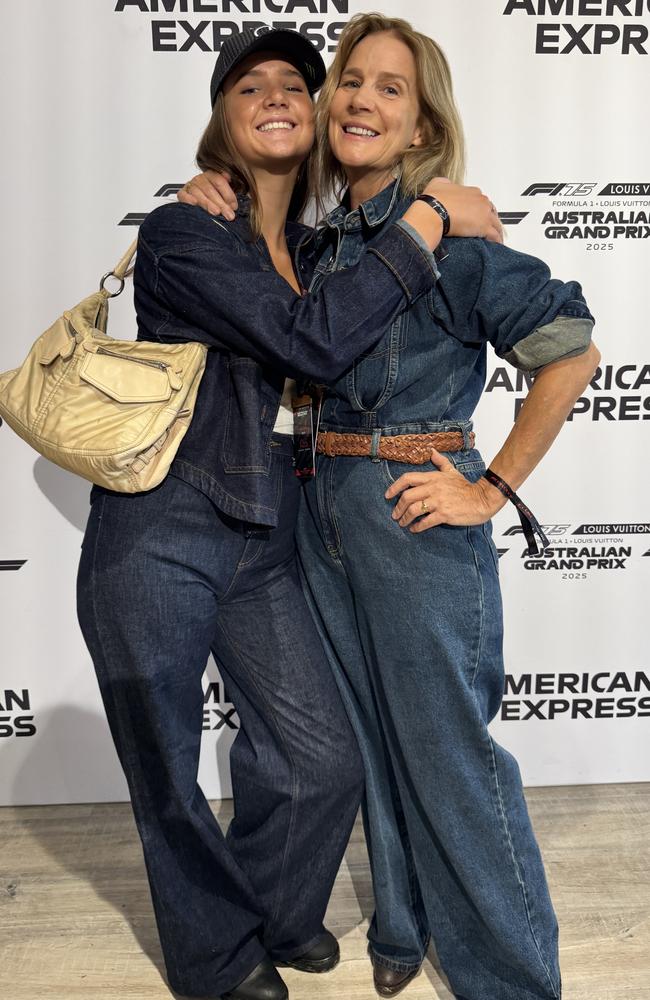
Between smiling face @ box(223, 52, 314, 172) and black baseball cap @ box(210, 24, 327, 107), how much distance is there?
3cm

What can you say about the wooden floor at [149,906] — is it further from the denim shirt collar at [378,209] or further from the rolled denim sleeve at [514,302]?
the denim shirt collar at [378,209]

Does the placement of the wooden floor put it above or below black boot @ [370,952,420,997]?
below

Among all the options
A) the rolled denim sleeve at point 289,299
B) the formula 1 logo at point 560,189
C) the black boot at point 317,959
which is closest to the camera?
the rolled denim sleeve at point 289,299

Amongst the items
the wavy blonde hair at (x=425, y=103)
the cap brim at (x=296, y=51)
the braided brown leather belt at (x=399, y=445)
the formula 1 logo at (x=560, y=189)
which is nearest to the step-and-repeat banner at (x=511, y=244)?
the formula 1 logo at (x=560, y=189)

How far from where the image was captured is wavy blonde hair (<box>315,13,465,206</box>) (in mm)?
1664

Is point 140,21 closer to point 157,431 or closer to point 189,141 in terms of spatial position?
point 189,141

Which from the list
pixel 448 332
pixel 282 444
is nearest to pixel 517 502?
pixel 448 332

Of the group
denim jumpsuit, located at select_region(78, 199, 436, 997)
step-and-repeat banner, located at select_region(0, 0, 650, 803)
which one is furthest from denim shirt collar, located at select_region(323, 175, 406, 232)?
step-and-repeat banner, located at select_region(0, 0, 650, 803)

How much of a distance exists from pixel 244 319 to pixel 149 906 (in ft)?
5.23

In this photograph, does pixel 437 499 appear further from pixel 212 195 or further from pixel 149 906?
pixel 149 906

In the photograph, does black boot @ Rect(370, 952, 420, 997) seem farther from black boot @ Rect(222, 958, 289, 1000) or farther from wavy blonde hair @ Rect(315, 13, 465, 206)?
wavy blonde hair @ Rect(315, 13, 465, 206)

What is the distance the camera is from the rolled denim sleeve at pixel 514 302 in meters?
1.57

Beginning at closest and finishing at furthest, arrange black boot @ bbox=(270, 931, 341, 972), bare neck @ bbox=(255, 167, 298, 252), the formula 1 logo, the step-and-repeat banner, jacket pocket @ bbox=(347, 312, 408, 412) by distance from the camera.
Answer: jacket pocket @ bbox=(347, 312, 408, 412)
bare neck @ bbox=(255, 167, 298, 252)
black boot @ bbox=(270, 931, 341, 972)
the step-and-repeat banner
the formula 1 logo

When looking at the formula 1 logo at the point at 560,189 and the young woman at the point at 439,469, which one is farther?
the formula 1 logo at the point at 560,189
